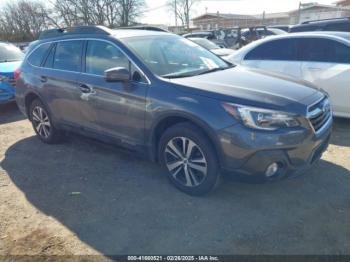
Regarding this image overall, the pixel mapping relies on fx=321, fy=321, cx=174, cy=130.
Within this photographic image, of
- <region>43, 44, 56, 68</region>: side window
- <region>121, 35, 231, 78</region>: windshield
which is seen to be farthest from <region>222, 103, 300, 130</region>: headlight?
<region>43, 44, 56, 68</region>: side window

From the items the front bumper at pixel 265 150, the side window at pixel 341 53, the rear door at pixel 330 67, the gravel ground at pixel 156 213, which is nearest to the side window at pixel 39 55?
the gravel ground at pixel 156 213

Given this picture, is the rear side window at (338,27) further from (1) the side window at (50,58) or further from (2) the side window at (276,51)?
(1) the side window at (50,58)

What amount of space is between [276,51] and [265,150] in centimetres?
371

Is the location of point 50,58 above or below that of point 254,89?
above

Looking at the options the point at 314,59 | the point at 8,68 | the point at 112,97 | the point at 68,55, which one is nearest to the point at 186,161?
the point at 112,97

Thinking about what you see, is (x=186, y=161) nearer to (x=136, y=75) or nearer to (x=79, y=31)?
(x=136, y=75)

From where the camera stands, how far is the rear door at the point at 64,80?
4348mm

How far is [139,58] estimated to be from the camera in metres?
3.62

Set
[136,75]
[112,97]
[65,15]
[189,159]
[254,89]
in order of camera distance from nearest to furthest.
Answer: [254,89] < [189,159] < [136,75] < [112,97] < [65,15]

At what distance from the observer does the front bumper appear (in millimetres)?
2877

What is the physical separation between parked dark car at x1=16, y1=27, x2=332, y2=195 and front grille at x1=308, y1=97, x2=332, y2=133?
1 centimetres

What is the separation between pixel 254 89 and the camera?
3158 mm

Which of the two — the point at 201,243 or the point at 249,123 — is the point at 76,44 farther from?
the point at 201,243

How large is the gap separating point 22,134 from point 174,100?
4.06 metres
